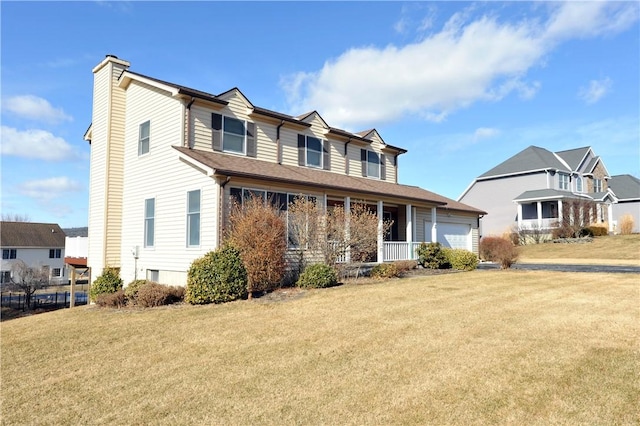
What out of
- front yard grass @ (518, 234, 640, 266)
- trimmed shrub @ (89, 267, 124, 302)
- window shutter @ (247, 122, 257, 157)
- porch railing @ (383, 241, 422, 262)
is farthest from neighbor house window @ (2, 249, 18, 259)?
front yard grass @ (518, 234, 640, 266)

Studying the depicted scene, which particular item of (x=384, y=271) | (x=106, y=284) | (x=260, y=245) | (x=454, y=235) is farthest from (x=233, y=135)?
(x=454, y=235)

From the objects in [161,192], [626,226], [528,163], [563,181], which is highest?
[528,163]

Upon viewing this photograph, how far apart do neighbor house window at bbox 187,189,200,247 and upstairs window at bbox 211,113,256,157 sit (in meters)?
2.72

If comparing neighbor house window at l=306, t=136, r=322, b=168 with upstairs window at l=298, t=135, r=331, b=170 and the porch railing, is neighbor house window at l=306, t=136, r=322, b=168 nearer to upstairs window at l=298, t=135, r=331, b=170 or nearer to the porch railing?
upstairs window at l=298, t=135, r=331, b=170

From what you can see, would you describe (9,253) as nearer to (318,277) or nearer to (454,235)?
(454,235)

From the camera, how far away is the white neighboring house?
56.3 meters

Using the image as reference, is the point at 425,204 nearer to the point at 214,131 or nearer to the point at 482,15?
the point at 482,15

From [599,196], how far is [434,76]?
1223 inches

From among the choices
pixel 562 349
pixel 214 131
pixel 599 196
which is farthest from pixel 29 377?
pixel 599 196

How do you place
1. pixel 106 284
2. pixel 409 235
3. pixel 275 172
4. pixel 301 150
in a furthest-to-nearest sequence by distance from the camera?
pixel 409 235 → pixel 301 150 → pixel 106 284 → pixel 275 172

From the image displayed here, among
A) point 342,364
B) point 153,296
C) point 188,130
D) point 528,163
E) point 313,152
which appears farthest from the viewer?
point 528,163

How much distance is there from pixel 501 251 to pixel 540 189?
24713 mm

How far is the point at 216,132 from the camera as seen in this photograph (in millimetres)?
16531

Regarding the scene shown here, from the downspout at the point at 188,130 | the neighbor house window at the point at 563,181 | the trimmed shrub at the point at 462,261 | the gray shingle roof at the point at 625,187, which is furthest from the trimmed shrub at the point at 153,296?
the gray shingle roof at the point at 625,187
